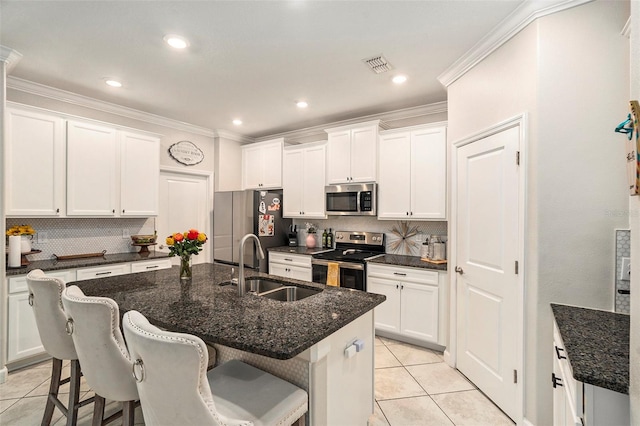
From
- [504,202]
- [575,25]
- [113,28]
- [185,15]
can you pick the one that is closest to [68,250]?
[113,28]

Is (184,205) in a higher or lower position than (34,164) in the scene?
lower

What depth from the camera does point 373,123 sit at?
3779 mm

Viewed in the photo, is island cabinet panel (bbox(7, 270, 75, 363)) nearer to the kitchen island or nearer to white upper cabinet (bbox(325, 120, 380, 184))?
the kitchen island

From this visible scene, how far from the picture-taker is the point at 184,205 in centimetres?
462

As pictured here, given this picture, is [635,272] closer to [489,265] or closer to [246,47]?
[489,265]

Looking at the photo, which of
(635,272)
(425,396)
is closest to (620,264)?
(635,272)

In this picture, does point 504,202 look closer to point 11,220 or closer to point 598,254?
Answer: point 598,254

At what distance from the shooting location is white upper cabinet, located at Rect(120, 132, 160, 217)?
12.0 ft

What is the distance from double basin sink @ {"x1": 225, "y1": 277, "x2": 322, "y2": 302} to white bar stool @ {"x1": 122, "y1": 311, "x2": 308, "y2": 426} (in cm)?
86

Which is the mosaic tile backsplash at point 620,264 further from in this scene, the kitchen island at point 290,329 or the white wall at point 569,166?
the kitchen island at point 290,329

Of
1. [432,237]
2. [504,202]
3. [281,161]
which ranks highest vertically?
[281,161]

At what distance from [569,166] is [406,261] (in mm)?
1864

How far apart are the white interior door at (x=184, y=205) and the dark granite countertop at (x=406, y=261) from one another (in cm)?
276

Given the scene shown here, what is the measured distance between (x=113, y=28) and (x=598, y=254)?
3491 millimetres
